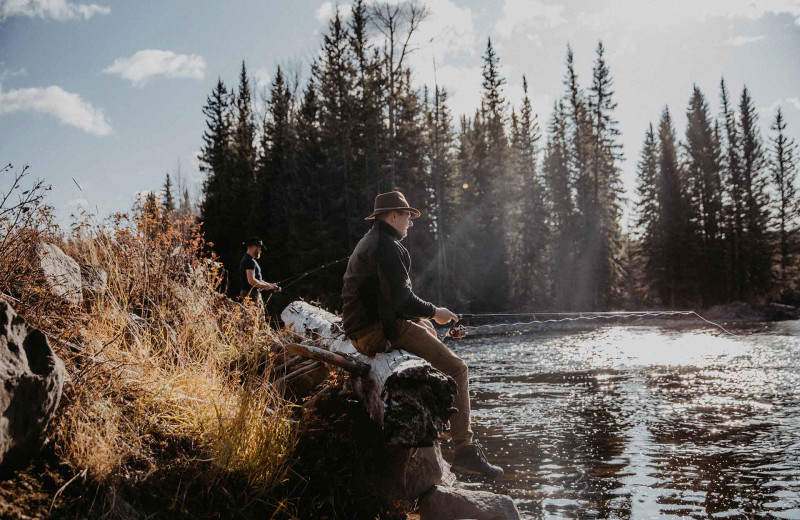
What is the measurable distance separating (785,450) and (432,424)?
4.59 metres

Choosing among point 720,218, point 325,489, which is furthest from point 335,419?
point 720,218

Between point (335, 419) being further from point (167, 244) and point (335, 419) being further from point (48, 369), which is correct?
point (167, 244)

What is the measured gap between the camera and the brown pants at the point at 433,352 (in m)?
4.50

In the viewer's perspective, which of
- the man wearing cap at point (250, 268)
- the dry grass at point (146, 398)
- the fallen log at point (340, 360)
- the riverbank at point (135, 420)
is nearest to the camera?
the riverbank at point (135, 420)

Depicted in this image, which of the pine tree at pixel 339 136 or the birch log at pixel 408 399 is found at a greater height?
the pine tree at pixel 339 136

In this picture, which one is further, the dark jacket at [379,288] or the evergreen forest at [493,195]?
the evergreen forest at [493,195]

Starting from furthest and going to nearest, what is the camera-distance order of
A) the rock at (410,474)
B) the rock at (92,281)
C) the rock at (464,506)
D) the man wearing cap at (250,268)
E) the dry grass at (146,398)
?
the man wearing cap at (250,268) < the rock at (92,281) < the rock at (410,474) < the rock at (464,506) < the dry grass at (146,398)

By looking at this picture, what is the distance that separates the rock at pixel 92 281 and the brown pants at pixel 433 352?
2480 mm

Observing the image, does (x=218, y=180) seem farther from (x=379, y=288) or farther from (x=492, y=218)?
(x=379, y=288)

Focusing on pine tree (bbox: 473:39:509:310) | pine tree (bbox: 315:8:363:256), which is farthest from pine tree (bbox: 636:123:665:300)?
pine tree (bbox: 315:8:363:256)

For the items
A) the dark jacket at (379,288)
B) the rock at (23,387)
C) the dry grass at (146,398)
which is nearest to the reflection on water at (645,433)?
the dark jacket at (379,288)

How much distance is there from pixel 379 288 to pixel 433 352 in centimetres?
77

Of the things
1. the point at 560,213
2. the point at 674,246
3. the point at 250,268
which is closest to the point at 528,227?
the point at 560,213

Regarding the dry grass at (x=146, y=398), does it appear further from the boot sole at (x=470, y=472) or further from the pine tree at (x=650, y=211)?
the pine tree at (x=650, y=211)
